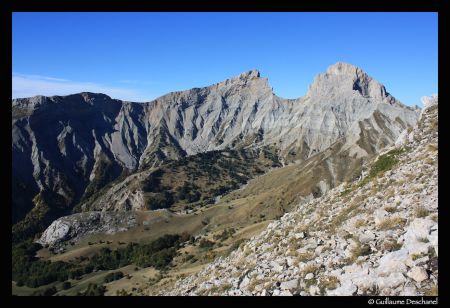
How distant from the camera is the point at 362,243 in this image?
62.5ft

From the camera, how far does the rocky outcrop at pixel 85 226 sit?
136 m

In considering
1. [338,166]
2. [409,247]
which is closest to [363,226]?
[409,247]

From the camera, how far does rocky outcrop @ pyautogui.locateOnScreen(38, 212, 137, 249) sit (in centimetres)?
13612

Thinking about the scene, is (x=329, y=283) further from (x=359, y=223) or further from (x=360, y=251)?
(x=359, y=223)

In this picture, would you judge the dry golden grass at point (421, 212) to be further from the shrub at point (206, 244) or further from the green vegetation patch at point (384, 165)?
the shrub at point (206, 244)

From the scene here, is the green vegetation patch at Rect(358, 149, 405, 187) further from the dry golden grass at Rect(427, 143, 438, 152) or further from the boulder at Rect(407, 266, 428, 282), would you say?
the boulder at Rect(407, 266, 428, 282)

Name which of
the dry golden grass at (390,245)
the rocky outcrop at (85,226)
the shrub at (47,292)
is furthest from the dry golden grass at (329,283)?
the rocky outcrop at (85,226)

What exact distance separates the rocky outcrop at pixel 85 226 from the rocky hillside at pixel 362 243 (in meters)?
112

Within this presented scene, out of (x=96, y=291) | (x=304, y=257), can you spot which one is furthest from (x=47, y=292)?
(x=304, y=257)

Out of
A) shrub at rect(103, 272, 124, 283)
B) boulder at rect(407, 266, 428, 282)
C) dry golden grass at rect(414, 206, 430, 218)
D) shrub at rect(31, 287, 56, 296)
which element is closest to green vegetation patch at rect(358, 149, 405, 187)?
dry golden grass at rect(414, 206, 430, 218)

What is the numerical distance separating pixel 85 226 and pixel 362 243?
13203 cm

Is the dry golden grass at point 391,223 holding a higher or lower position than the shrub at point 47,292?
higher
